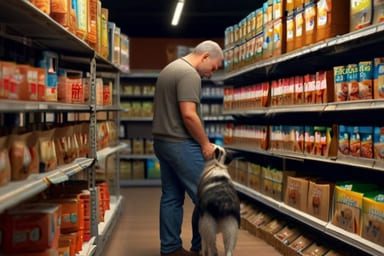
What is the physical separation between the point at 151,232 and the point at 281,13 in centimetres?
250

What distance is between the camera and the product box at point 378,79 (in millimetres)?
3221

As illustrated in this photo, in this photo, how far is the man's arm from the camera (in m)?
4.10

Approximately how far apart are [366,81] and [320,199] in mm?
1041

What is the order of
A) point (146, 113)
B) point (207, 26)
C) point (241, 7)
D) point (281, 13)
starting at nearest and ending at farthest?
1. point (281, 13)
2. point (146, 113)
3. point (241, 7)
4. point (207, 26)

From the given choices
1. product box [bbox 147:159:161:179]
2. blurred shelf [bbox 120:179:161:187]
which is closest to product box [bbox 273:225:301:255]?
blurred shelf [bbox 120:179:161:187]

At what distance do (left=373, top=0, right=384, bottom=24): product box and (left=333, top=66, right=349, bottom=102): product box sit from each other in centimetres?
53

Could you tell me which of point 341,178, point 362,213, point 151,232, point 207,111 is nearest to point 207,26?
point 207,111

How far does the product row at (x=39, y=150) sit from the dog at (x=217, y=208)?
903 millimetres

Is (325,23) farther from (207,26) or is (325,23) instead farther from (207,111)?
(207,26)

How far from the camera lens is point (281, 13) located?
196 inches

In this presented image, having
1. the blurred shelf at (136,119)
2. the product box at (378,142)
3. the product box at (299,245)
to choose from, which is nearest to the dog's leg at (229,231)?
the product box at (299,245)

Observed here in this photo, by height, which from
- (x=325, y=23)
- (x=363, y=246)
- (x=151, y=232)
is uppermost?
(x=325, y=23)

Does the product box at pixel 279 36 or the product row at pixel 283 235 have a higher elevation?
the product box at pixel 279 36

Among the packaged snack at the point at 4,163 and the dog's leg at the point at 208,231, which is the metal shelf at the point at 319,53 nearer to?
the dog's leg at the point at 208,231
